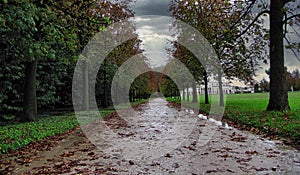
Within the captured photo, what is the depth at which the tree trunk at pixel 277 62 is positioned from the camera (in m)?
13.8

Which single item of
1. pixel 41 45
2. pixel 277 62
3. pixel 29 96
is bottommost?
pixel 29 96

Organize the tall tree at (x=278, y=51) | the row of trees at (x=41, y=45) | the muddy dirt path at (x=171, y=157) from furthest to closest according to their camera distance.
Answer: the tall tree at (x=278, y=51) → the row of trees at (x=41, y=45) → the muddy dirt path at (x=171, y=157)

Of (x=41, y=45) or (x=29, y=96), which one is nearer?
(x=41, y=45)

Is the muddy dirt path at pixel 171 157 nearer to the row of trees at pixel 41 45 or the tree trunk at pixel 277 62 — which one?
the row of trees at pixel 41 45

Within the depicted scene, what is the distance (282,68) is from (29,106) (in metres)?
12.2

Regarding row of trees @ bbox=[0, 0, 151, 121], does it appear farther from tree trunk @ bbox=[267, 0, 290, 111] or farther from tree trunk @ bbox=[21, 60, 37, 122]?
tree trunk @ bbox=[267, 0, 290, 111]

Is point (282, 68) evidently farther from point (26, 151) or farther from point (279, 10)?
point (26, 151)

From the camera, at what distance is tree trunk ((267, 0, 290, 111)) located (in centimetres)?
1377

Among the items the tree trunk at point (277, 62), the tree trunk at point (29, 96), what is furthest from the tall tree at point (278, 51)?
the tree trunk at point (29, 96)

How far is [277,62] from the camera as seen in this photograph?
13.9 metres

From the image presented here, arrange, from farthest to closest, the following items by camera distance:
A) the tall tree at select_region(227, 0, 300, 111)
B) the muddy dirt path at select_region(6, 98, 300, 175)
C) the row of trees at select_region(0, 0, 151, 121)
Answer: the tall tree at select_region(227, 0, 300, 111) < the row of trees at select_region(0, 0, 151, 121) < the muddy dirt path at select_region(6, 98, 300, 175)

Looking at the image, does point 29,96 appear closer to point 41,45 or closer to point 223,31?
point 41,45

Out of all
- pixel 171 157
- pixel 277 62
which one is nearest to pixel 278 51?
pixel 277 62

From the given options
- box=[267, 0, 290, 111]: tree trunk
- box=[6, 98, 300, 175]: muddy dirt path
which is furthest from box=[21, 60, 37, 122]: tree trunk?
box=[267, 0, 290, 111]: tree trunk
